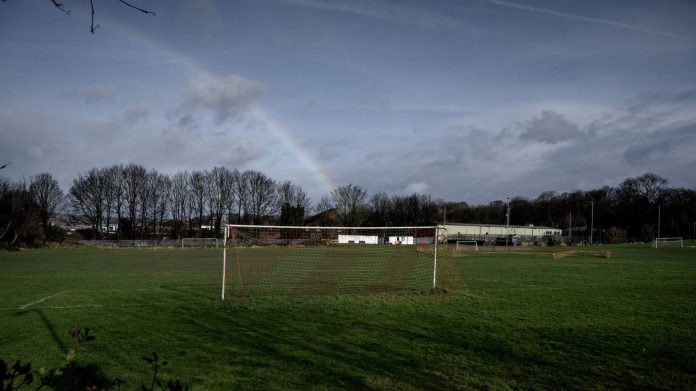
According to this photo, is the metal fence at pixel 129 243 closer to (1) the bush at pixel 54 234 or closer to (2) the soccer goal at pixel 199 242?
(2) the soccer goal at pixel 199 242

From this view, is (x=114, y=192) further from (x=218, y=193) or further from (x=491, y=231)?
(x=491, y=231)

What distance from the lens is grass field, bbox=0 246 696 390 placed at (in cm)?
584

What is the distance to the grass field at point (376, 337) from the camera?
584 cm

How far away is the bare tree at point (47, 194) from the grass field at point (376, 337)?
70501 millimetres

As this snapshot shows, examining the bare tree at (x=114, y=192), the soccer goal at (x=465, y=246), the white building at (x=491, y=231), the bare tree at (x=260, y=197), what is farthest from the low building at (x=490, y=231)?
the bare tree at (x=114, y=192)

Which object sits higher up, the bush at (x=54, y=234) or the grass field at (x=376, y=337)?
the grass field at (x=376, y=337)

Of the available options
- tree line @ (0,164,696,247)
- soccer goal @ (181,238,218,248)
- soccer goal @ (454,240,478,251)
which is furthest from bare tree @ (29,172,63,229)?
soccer goal @ (454,240,478,251)

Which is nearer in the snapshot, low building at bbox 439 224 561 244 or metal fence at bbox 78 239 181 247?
metal fence at bbox 78 239 181 247

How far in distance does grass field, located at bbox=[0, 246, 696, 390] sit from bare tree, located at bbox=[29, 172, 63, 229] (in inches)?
2776

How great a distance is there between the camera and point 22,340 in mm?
7641

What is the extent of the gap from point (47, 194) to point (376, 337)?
84.0 metres

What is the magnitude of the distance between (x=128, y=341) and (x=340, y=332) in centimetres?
358

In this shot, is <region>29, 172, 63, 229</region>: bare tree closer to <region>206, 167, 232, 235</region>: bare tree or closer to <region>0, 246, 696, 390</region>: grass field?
<region>206, 167, 232, 235</region>: bare tree

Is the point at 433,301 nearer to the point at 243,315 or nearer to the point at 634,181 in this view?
the point at 243,315
